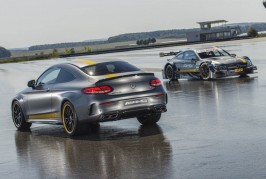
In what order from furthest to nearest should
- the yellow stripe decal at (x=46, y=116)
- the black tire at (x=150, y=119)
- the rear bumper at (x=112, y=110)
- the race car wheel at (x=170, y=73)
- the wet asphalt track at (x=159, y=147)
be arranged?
1. the race car wheel at (x=170, y=73)
2. the black tire at (x=150, y=119)
3. the yellow stripe decal at (x=46, y=116)
4. the rear bumper at (x=112, y=110)
5. the wet asphalt track at (x=159, y=147)

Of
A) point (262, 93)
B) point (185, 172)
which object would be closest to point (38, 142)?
point (185, 172)

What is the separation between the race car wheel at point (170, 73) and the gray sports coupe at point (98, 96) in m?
12.7

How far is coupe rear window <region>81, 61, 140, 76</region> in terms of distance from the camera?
11.2m

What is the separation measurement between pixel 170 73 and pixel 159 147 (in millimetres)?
15694

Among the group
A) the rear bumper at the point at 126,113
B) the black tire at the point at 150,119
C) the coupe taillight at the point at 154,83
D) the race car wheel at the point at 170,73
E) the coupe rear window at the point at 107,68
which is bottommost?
the race car wheel at the point at 170,73

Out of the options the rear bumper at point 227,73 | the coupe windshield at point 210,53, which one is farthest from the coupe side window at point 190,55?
the rear bumper at point 227,73

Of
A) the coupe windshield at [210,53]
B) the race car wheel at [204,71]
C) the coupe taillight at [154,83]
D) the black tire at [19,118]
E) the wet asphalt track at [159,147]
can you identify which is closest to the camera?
the wet asphalt track at [159,147]

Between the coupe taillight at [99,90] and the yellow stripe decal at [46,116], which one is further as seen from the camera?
the yellow stripe decal at [46,116]

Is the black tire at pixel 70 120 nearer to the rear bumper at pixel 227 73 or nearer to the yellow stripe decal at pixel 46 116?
the yellow stripe decal at pixel 46 116

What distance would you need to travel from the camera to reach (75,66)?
11.5 metres

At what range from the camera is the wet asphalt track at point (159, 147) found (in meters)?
7.45

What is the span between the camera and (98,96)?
10562 millimetres

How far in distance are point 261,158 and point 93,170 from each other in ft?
7.26

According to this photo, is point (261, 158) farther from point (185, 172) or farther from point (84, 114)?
point (84, 114)
